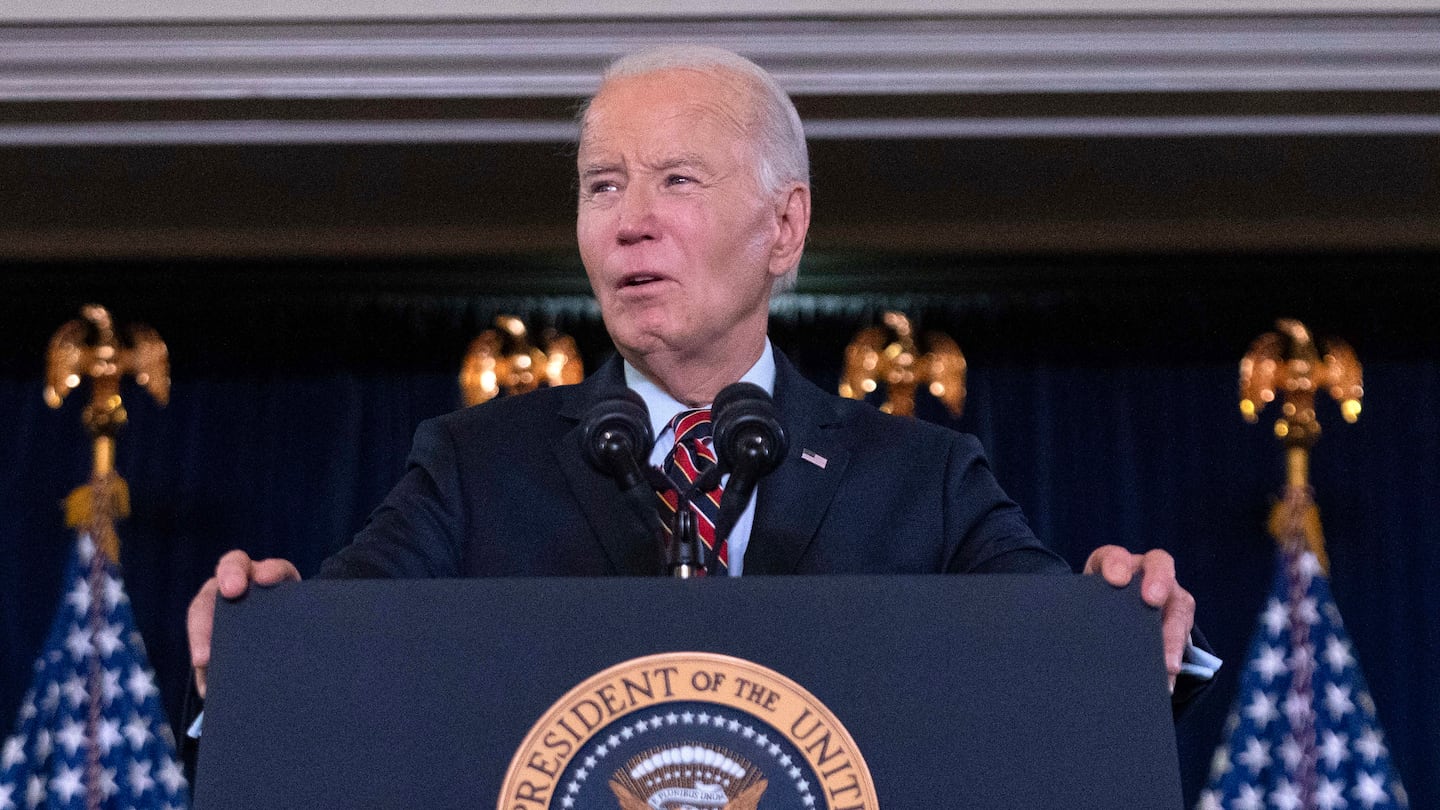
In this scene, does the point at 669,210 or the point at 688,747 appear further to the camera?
the point at 669,210

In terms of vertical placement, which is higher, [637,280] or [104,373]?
[104,373]

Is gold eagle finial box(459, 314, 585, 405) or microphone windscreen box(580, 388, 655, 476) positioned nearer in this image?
microphone windscreen box(580, 388, 655, 476)

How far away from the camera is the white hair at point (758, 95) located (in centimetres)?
175

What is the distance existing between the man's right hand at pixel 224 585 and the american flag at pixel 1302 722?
14.4 ft

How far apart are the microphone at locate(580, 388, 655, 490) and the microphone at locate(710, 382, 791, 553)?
6 centimetres

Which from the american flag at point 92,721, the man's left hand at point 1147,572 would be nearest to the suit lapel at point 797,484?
the man's left hand at point 1147,572

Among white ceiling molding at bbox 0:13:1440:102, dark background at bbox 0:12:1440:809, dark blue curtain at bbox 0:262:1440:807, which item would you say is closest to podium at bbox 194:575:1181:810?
white ceiling molding at bbox 0:13:1440:102

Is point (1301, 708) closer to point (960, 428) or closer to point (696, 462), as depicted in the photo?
point (960, 428)

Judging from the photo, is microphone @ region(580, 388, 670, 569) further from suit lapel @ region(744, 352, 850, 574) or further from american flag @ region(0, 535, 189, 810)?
american flag @ region(0, 535, 189, 810)

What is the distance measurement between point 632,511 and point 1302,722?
423cm

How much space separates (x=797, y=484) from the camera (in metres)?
1.68

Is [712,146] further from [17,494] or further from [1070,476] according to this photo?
[17,494]

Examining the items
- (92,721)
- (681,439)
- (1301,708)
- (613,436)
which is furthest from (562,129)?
(613,436)

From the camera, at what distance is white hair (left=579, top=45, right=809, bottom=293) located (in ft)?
5.74
